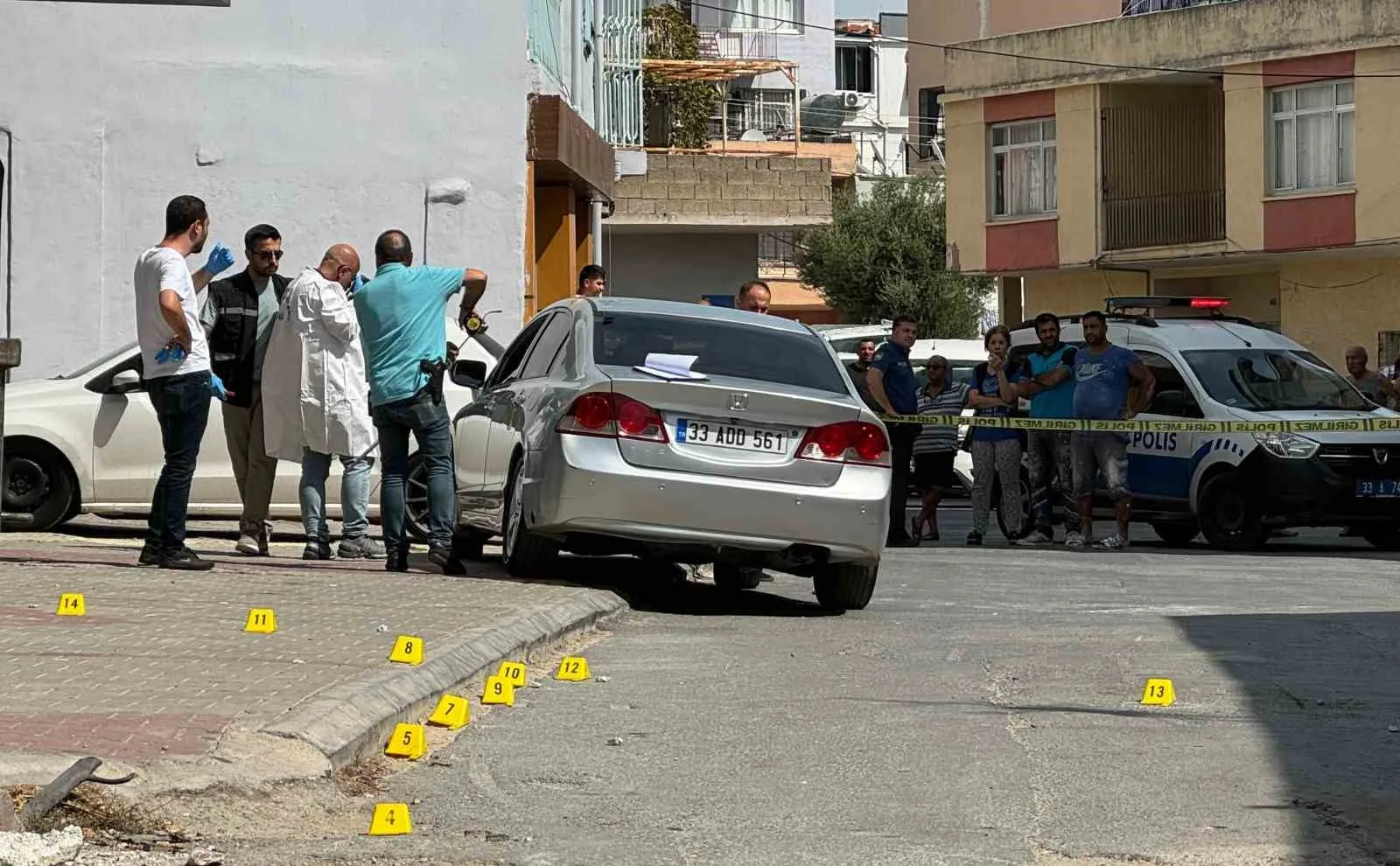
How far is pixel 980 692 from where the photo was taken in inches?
345

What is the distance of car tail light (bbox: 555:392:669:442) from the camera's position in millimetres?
11219

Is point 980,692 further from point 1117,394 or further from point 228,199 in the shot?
point 228,199

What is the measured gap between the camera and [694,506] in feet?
36.8

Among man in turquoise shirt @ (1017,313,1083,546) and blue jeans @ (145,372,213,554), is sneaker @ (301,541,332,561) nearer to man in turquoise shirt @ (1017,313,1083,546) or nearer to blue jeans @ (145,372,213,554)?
blue jeans @ (145,372,213,554)

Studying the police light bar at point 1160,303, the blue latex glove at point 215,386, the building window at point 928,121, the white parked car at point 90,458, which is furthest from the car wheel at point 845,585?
the building window at point 928,121

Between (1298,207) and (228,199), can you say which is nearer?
A: (228,199)

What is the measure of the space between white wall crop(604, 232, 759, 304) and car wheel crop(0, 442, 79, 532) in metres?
38.3

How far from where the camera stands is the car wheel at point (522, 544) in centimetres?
1184

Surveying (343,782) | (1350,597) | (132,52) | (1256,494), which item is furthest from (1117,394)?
(343,782)

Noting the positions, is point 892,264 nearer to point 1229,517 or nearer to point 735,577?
point 1229,517

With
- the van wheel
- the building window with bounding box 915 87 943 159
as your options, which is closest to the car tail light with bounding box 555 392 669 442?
the van wheel

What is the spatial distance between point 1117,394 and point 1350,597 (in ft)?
16.6

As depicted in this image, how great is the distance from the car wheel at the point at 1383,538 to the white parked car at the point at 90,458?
9.03m

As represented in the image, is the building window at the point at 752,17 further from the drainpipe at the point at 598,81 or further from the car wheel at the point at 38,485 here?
the car wheel at the point at 38,485
